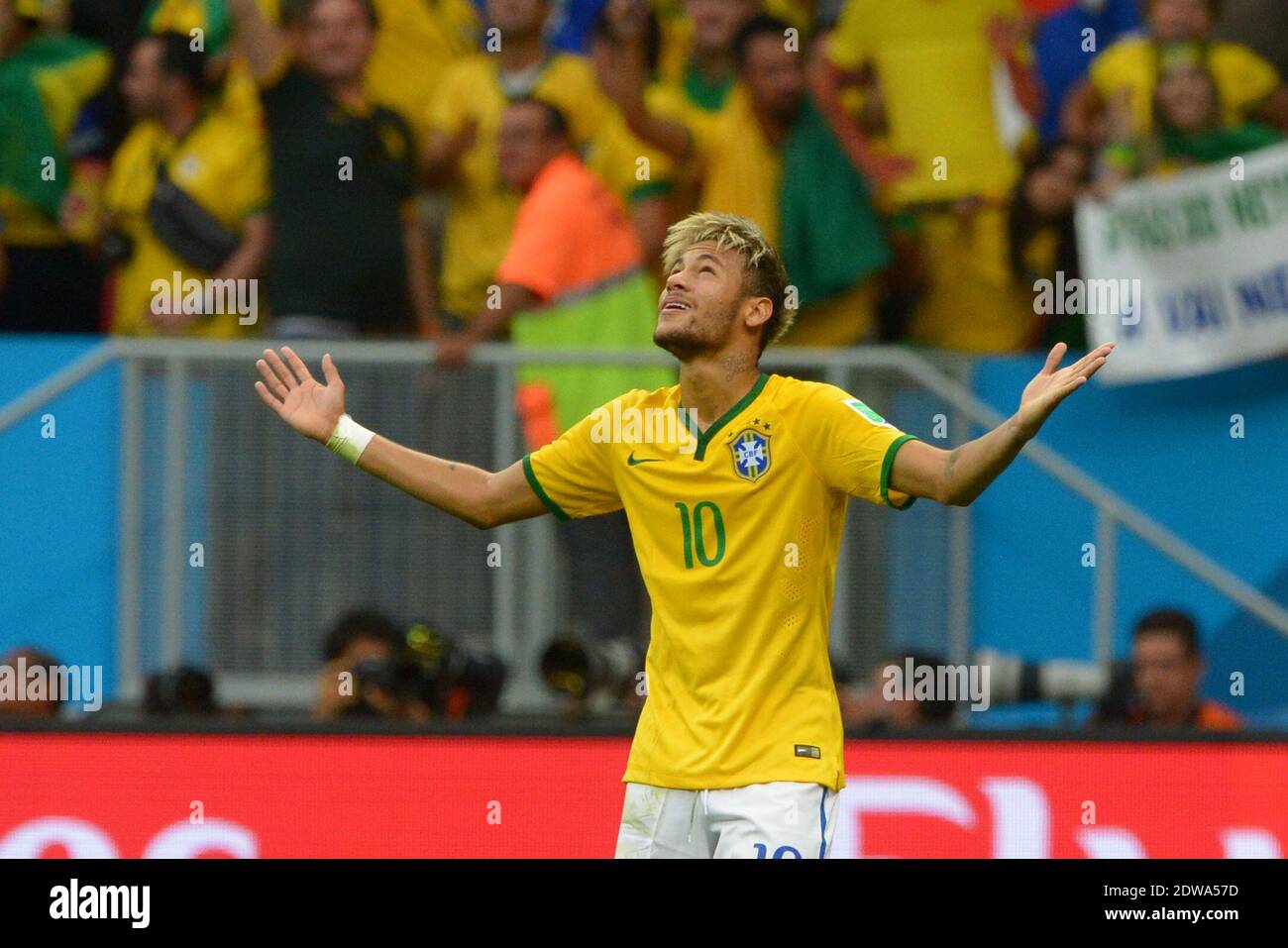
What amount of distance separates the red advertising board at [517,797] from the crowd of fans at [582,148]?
187cm

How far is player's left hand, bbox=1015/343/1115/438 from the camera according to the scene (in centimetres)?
522

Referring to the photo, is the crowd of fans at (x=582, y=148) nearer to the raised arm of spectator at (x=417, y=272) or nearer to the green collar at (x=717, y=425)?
the raised arm of spectator at (x=417, y=272)

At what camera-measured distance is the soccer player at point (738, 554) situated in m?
5.66

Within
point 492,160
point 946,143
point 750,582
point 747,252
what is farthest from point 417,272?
point 750,582

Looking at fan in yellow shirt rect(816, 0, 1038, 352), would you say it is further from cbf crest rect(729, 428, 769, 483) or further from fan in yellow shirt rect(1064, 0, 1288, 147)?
cbf crest rect(729, 428, 769, 483)

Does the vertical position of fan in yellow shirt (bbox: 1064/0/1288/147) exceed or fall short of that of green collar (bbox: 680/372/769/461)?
it exceeds it

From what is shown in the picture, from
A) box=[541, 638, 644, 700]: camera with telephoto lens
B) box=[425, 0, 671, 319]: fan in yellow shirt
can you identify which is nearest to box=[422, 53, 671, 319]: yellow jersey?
box=[425, 0, 671, 319]: fan in yellow shirt

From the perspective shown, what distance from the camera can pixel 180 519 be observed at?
893 cm

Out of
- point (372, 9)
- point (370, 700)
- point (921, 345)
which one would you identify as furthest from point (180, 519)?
point (921, 345)

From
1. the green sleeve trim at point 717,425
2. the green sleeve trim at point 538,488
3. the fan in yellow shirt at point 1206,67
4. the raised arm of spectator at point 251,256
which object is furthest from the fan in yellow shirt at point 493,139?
the green sleeve trim at point 717,425

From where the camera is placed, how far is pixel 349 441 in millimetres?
6180

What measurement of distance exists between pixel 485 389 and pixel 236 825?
1.97 meters

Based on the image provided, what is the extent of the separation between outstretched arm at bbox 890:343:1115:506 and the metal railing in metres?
3.41

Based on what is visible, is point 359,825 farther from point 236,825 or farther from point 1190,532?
point 1190,532
